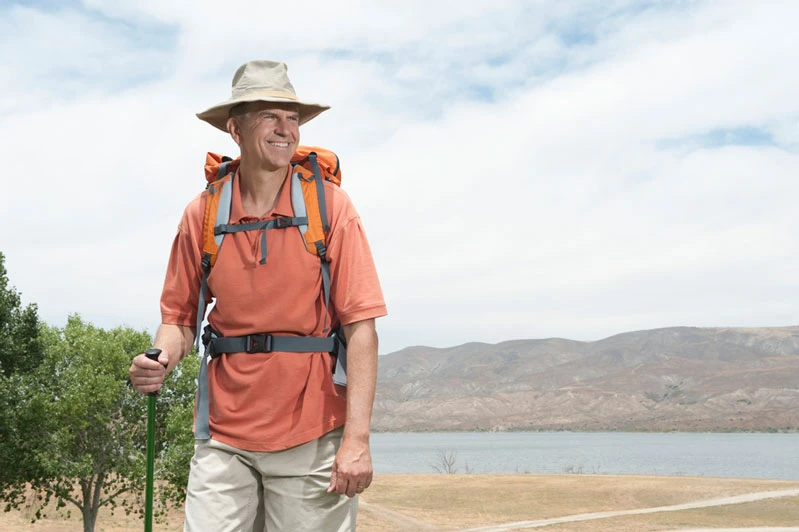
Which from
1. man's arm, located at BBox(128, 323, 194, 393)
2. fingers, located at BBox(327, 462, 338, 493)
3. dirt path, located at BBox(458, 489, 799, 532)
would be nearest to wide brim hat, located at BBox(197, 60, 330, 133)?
man's arm, located at BBox(128, 323, 194, 393)

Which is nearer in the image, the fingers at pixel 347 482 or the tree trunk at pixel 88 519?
the fingers at pixel 347 482

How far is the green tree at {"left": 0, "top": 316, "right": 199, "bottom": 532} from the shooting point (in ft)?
93.9

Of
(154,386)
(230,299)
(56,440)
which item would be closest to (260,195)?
(230,299)

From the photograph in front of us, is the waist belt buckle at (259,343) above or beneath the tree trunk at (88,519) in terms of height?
above

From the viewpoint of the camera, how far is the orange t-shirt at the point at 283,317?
11.2 feet

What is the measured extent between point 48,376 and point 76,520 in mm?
12434

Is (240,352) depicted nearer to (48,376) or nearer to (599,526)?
(48,376)

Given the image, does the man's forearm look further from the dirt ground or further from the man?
the dirt ground

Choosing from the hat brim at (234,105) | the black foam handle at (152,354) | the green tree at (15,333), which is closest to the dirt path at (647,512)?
the green tree at (15,333)

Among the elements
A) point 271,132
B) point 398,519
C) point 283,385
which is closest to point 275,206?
point 271,132

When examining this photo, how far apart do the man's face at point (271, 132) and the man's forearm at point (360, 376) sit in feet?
2.49

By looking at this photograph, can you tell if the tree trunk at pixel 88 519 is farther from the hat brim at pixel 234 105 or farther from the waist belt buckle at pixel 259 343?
the waist belt buckle at pixel 259 343

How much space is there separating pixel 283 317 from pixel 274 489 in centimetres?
67

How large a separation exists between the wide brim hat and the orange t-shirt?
41 centimetres
